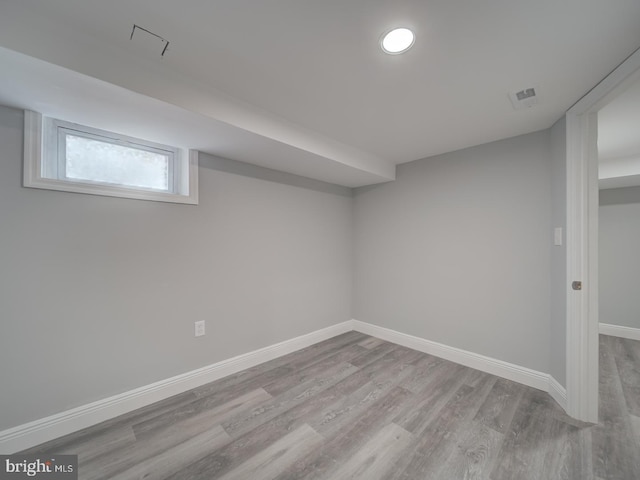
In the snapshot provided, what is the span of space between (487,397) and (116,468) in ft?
8.48

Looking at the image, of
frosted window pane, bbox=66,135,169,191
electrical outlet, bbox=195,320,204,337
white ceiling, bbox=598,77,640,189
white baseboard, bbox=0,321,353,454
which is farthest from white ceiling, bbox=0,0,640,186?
white baseboard, bbox=0,321,353,454

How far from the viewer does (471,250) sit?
252cm

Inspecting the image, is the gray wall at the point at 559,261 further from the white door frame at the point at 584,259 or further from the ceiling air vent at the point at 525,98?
the ceiling air vent at the point at 525,98

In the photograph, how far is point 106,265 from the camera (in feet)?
5.74

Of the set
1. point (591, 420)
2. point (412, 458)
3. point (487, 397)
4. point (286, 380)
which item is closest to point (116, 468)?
point (286, 380)

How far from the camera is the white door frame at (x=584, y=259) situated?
1.69 meters

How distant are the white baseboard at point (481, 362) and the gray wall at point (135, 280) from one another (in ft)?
3.60

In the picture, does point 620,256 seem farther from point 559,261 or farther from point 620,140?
point 559,261

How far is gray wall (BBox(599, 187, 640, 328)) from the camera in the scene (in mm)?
3221

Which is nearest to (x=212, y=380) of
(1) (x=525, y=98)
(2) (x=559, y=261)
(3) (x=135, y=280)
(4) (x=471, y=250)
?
(3) (x=135, y=280)

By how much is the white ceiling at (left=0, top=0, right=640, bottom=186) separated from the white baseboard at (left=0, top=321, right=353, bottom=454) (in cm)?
193

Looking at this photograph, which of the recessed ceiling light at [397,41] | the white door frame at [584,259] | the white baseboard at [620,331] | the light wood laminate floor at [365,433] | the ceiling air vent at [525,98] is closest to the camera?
the recessed ceiling light at [397,41]

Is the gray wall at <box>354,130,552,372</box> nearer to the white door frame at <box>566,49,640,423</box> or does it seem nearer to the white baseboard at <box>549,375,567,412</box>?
the white baseboard at <box>549,375,567,412</box>

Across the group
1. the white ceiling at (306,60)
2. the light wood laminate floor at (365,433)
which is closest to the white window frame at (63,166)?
the white ceiling at (306,60)
